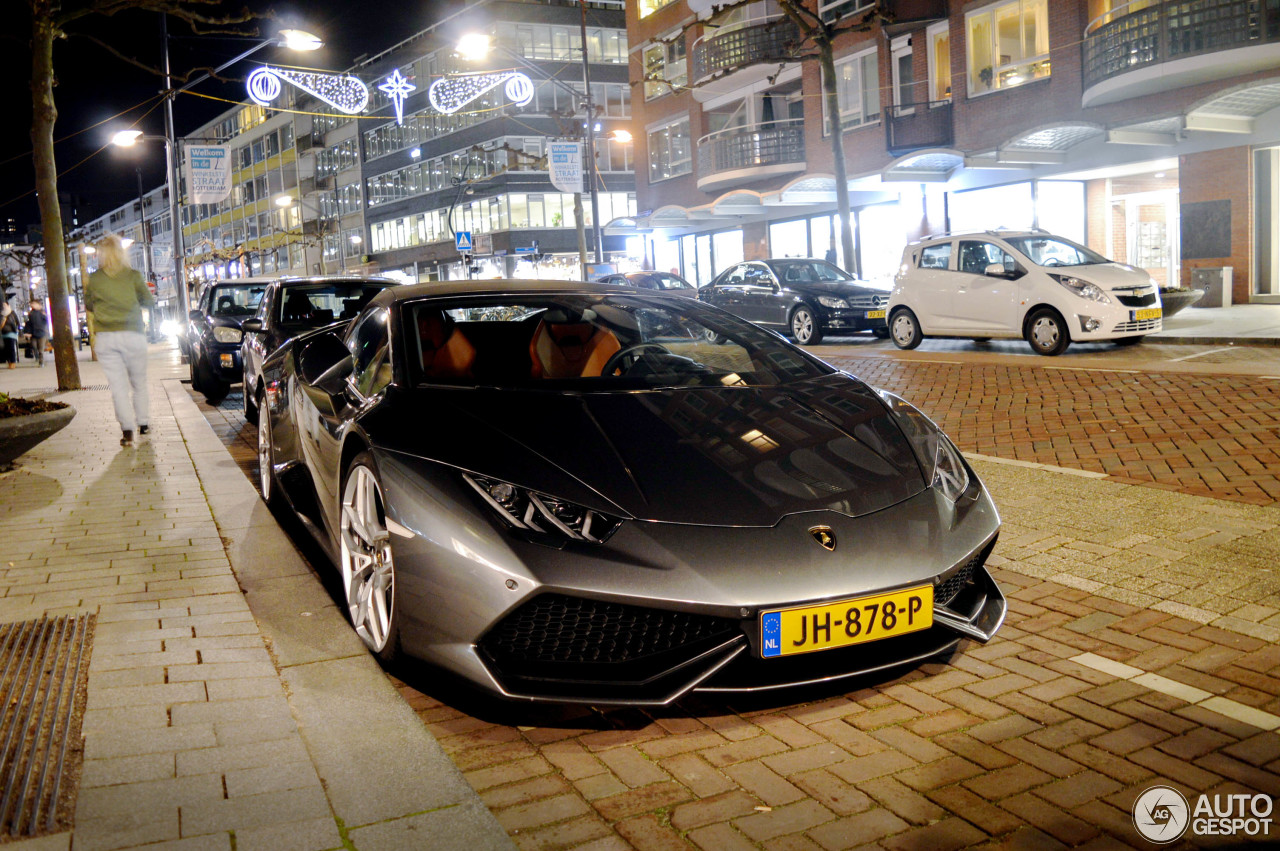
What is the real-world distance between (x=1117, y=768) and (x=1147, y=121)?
20.6 meters

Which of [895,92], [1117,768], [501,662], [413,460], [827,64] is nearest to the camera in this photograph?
[1117,768]

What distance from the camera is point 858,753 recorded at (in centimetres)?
293

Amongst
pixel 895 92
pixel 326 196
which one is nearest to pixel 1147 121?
pixel 895 92

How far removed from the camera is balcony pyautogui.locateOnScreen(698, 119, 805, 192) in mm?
32750

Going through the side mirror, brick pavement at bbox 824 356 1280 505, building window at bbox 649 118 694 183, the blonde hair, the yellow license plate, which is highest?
building window at bbox 649 118 694 183

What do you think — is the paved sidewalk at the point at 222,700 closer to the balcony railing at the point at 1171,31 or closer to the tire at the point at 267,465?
the tire at the point at 267,465

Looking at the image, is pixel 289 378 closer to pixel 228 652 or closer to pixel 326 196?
pixel 228 652

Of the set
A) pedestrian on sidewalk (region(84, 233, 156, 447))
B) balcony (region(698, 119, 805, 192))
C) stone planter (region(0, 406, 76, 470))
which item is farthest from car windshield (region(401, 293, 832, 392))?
balcony (region(698, 119, 805, 192))

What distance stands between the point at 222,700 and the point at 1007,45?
26560mm

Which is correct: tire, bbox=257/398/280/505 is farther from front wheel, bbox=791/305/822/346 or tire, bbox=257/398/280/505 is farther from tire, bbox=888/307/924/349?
front wheel, bbox=791/305/822/346

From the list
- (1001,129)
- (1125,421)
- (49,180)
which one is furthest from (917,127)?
(1125,421)

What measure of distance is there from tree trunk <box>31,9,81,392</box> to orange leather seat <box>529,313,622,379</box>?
12.2 m

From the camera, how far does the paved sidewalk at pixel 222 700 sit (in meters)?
2.51

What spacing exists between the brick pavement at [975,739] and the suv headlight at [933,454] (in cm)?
60
